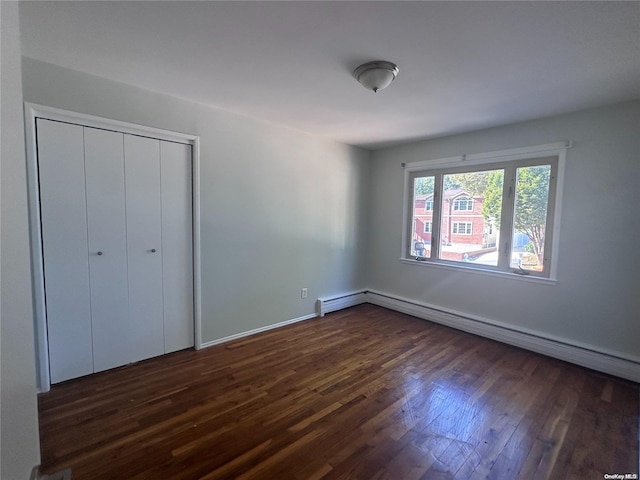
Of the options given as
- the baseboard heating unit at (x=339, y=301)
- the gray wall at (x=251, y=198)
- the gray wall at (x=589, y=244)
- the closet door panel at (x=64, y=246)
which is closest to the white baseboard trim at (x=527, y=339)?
the gray wall at (x=589, y=244)

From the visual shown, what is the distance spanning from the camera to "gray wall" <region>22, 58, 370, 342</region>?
2.31m

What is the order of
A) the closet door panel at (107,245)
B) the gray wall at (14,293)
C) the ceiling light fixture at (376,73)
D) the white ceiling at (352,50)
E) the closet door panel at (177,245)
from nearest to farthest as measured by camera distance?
the gray wall at (14,293) < the white ceiling at (352,50) < the ceiling light fixture at (376,73) < the closet door panel at (107,245) < the closet door panel at (177,245)

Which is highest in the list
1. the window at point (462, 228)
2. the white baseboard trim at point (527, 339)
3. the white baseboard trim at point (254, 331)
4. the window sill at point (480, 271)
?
the window at point (462, 228)

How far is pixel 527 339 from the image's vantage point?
303cm

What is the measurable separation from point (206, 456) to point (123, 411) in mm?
797

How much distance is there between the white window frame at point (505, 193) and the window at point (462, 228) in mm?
243

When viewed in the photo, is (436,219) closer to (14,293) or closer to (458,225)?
(458,225)

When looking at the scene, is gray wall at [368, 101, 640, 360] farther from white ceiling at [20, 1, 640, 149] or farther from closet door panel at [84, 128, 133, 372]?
closet door panel at [84, 128, 133, 372]

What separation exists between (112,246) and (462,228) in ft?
12.4

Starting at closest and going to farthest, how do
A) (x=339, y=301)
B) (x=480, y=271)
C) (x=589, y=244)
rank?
1. (x=589, y=244)
2. (x=480, y=271)
3. (x=339, y=301)

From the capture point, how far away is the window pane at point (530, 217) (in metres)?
2.99

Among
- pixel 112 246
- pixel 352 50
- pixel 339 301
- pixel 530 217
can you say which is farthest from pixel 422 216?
pixel 112 246

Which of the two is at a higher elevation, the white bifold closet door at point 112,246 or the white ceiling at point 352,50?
the white ceiling at point 352,50

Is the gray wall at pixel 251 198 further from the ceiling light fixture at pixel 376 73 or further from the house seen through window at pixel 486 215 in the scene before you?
the ceiling light fixture at pixel 376 73
